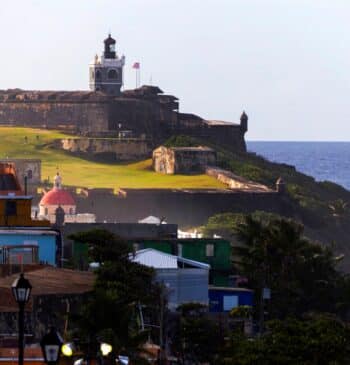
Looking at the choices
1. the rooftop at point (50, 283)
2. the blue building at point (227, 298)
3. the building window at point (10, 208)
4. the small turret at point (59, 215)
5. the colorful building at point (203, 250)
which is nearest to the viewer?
the rooftop at point (50, 283)

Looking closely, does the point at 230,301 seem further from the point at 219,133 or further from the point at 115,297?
the point at 219,133

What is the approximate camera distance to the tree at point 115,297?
26.5m

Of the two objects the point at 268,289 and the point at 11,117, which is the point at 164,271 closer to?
the point at 268,289

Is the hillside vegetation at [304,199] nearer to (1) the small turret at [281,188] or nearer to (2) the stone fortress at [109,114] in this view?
(1) the small turret at [281,188]

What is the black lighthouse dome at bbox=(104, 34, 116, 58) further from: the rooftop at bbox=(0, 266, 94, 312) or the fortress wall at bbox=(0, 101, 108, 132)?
the rooftop at bbox=(0, 266, 94, 312)

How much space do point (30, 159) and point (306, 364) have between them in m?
68.1

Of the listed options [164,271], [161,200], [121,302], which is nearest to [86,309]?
[121,302]

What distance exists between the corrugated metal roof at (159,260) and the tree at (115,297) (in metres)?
2.12

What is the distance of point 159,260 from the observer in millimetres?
38625

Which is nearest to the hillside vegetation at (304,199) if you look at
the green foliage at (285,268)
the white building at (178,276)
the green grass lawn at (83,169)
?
the green grass lawn at (83,169)

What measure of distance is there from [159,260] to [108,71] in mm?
75317

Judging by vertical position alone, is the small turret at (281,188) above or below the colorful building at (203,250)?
below

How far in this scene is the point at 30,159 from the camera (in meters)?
94.2

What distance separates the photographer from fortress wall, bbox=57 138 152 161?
104500 mm
